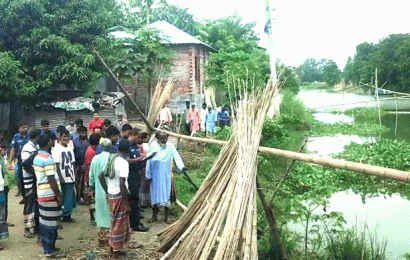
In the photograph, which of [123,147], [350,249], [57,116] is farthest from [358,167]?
[57,116]

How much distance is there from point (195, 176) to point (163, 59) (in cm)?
824

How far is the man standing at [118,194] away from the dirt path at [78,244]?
246 mm

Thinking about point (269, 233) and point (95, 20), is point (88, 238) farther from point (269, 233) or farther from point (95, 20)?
point (95, 20)

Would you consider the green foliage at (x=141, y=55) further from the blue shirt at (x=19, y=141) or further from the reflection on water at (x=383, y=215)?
the reflection on water at (x=383, y=215)

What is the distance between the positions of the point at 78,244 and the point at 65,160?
1.05 metres

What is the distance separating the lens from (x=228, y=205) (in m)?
3.21

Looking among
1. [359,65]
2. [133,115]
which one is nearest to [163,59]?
[133,115]

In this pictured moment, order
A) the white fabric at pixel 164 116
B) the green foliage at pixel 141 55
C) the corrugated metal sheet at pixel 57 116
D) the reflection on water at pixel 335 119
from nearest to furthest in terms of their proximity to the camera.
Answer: the white fabric at pixel 164 116
the corrugated metal sheet at pixel 57 116
the green foliage at pixel 141 55
the reflection on water at pixel 335 119

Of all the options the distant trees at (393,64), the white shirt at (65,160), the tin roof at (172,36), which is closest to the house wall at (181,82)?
→ the tin roof at (172,36)

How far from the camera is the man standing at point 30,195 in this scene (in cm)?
497

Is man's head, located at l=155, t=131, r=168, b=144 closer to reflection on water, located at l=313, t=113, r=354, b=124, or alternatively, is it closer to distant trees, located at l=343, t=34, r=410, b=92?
reflection on water, located at l=313, t=113, r=354, b=124

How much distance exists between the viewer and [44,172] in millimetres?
4219

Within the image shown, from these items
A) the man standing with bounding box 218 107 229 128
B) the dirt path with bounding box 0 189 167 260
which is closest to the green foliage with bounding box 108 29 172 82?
the man standing with bounding box 218 107 229 128

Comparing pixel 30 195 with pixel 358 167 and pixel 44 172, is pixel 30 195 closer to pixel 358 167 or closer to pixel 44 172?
pixel 44 172
